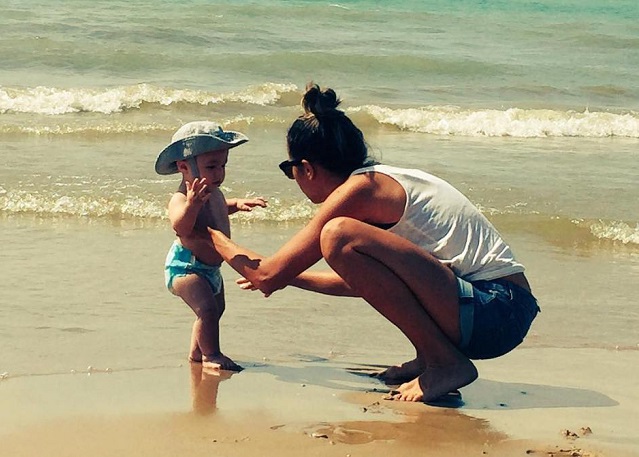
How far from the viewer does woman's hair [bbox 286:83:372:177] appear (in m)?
3.94

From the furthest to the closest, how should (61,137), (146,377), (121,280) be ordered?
(61,137) < (121,280) < (146,377)

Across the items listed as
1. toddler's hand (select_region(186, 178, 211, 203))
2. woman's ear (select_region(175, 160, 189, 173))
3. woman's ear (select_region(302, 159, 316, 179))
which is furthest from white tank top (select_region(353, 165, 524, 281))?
woman's ear (select_region(175, 160, 189, 173))

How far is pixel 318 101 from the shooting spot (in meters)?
3.93

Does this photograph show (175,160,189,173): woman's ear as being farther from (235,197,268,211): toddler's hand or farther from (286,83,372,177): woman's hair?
(286,83,372,177): woman's hair

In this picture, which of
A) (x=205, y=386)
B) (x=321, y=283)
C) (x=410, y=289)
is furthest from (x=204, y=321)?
(x=410, y=289)

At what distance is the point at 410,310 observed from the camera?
3.97m

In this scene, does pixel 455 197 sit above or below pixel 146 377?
above

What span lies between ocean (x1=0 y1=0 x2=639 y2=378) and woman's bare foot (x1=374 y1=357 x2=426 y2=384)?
48 centimetres

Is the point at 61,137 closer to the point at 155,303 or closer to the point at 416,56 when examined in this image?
the point at 155,303

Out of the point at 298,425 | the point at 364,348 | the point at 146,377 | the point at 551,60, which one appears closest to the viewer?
the point at 298,425

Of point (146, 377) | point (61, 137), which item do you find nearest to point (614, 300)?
point (146, 377)

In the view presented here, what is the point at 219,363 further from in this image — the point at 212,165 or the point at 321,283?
the point at 212,165

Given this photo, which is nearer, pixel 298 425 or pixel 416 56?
pixel 298 425

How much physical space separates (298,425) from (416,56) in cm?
1418
